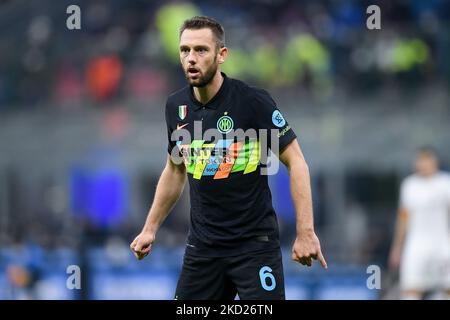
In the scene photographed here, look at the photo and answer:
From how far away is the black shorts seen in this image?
21.8 ft

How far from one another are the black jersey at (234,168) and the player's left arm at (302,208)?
0.27 ft

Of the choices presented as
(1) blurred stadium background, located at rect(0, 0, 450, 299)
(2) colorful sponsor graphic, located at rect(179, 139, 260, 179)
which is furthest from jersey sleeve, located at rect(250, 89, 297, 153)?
(1) blurred stadium background, located at rect(0, 0, 450, 299)

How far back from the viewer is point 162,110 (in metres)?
19.8

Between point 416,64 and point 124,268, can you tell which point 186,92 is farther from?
point 416,64

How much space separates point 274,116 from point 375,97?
492 inches

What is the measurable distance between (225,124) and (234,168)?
26 cm

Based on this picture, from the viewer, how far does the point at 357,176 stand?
18.7m

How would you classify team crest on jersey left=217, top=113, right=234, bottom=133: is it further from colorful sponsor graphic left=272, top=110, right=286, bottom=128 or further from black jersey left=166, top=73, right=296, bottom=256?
colorful sponsor graphic left=272, top=110, right=286, bottom=128

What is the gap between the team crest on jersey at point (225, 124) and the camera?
668 cm

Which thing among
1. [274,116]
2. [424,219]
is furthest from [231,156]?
[424,219]

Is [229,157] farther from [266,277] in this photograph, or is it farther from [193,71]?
[266,277]

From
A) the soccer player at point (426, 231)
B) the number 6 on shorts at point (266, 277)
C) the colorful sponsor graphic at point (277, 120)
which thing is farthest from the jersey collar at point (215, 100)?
the soccer player at point (426, 231)

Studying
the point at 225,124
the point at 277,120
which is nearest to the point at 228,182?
the point at 225,124

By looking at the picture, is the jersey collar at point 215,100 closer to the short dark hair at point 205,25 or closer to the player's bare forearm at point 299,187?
the short dark hair at point 205,25
